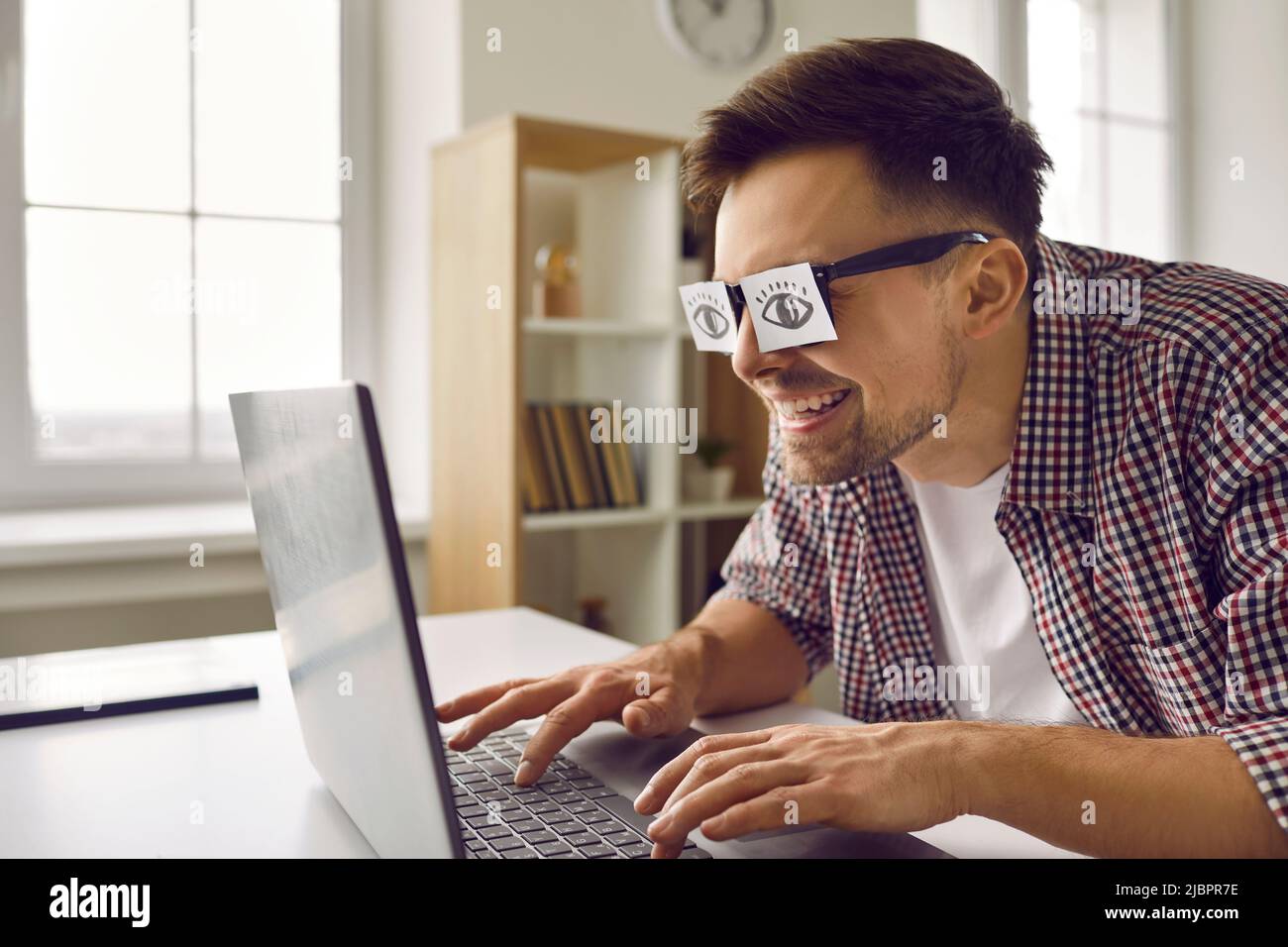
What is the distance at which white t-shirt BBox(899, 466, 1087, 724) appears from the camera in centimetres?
119

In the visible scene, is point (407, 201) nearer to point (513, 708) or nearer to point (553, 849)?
point (513, 708)

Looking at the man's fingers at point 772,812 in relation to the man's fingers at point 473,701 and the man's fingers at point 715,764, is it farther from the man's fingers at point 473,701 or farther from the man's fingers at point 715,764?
the man's fingers at point 473,701

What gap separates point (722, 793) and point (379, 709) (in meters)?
0.23

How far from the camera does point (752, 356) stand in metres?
1.13

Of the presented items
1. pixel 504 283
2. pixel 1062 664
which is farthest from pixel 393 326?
pixel 1062 664

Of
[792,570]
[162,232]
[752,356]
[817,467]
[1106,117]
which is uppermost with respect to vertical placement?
[1106,117]

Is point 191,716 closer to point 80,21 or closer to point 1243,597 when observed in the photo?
point 1243,597

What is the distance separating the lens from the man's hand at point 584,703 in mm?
970

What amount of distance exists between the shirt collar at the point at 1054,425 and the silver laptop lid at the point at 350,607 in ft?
2.18

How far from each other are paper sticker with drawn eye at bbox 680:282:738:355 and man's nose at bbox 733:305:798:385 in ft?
0.04

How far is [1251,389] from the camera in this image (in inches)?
36.9

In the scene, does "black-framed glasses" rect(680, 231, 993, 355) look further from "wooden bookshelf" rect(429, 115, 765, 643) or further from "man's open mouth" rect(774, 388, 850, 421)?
"wooden bookshelf" rect(429, 115, 765, 643)

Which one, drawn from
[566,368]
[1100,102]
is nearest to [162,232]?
[566,368]

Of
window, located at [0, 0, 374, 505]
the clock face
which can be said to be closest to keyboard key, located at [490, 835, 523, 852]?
window, located at [0, 0, 374, 505]
